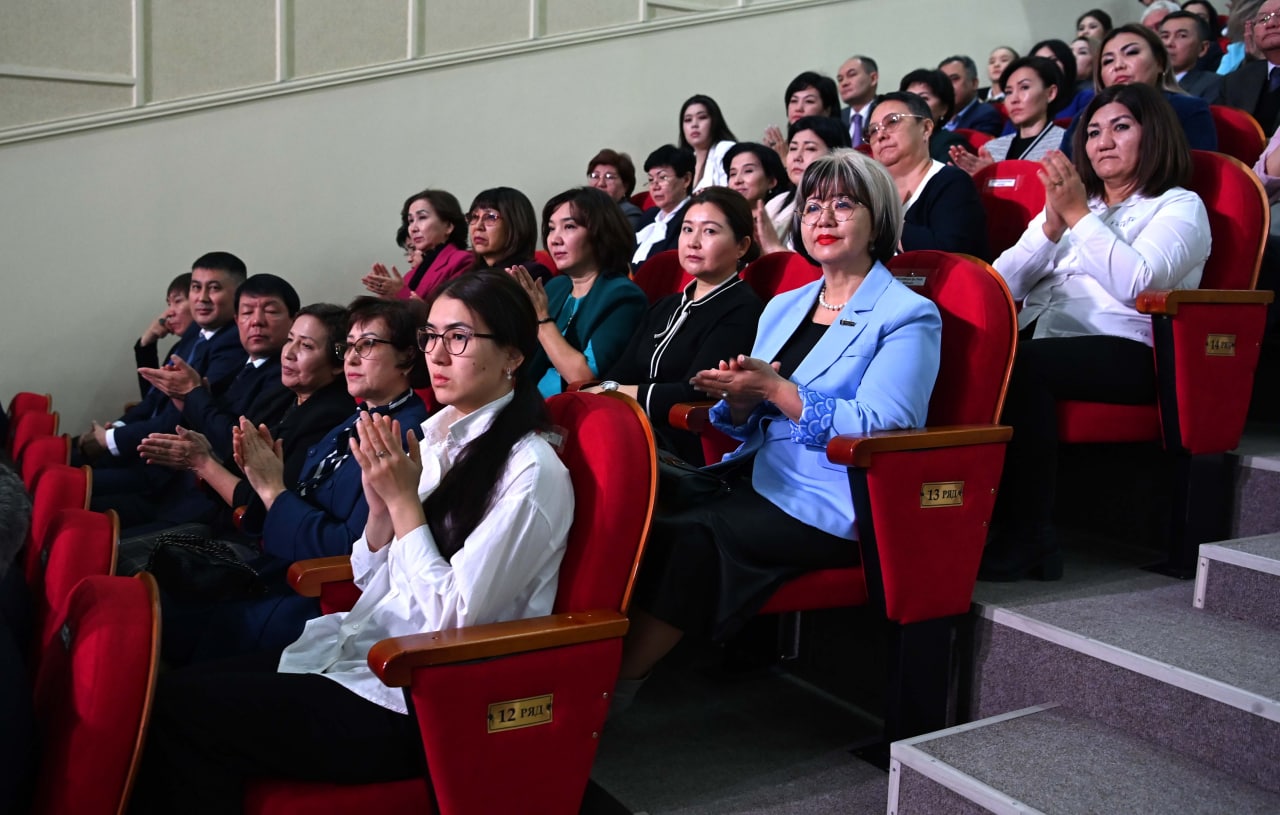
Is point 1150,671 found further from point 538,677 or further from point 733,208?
point 733,208

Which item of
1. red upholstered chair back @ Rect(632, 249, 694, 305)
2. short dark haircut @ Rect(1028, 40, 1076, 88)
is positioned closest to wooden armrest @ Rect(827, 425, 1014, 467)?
red upholstered chair back @ Rect(632, 249, 694, 305)

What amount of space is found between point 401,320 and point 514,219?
114cm

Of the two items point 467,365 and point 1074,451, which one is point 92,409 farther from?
point 1074,451

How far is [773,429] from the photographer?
169 centimetres

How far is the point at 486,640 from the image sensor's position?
3.70ft

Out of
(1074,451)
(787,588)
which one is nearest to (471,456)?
(787,588)

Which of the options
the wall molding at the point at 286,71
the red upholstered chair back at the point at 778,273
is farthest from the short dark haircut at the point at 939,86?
the red upholstered chair back at the point at 778,273

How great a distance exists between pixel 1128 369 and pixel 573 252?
3.66 feet

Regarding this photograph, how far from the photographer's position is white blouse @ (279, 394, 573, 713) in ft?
3.96

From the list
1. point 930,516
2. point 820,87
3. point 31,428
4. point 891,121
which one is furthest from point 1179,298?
point 31,428

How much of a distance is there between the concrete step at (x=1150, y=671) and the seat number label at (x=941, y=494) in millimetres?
190

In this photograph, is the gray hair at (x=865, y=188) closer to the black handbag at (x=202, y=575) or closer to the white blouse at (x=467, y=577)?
the white blouse at (x=467, y=577)

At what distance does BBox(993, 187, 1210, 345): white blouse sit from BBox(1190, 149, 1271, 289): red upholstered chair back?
0.09m

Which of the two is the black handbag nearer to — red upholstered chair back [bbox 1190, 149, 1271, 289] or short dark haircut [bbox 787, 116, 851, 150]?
red upholstered chair back [bbox 1190, 149, 1271, 289]
